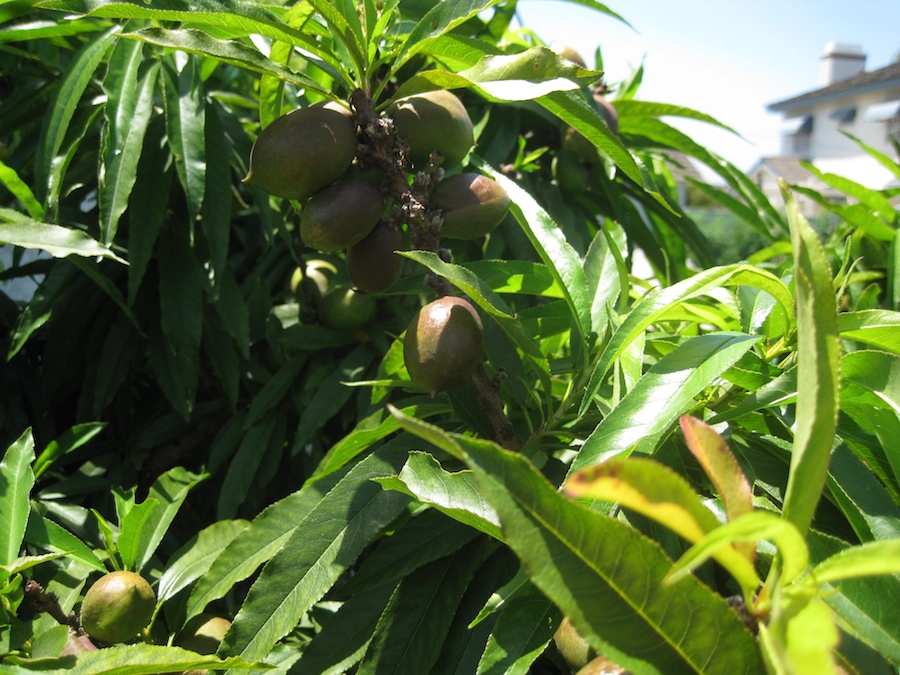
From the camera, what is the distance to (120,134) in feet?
3.13

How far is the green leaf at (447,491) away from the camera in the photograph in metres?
0.51

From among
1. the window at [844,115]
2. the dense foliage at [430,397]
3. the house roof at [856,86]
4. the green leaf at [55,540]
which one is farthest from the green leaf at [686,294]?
the window at [844,115]

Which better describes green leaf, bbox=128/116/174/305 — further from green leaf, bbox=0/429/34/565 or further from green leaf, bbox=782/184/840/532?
green leaf, bbox=782/184/840/532

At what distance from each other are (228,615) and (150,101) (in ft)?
2.31

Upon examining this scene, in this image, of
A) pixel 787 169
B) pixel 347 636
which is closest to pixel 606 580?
pixel 347 636

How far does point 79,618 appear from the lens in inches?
31.0

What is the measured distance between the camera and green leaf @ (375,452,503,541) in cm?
51

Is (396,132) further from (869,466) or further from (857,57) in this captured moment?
(857,57)

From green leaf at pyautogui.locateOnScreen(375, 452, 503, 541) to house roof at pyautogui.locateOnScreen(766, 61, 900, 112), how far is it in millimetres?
21139

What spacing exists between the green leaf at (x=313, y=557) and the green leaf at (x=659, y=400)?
19 cm

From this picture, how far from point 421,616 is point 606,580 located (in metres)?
0.33

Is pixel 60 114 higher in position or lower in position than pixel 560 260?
higher

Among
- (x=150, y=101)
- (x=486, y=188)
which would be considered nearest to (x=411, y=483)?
(x=486, y=188)

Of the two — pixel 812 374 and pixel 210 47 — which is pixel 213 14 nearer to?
pixel 210 47
